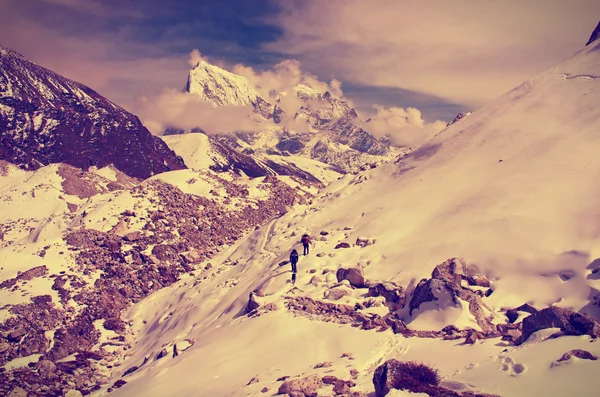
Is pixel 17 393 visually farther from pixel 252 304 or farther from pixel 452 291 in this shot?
pixel 452 291

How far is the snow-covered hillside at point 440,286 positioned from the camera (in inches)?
613

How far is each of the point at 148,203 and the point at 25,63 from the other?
508 ft

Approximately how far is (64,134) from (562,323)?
152 meters

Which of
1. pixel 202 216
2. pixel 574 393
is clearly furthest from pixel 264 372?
pixel 202 216

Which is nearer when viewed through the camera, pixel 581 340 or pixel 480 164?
pixel 581 340

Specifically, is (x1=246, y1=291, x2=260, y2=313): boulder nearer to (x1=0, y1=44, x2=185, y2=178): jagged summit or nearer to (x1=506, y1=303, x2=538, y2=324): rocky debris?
(x1=506, y1=303, x2=538, y2=324): rocky debris

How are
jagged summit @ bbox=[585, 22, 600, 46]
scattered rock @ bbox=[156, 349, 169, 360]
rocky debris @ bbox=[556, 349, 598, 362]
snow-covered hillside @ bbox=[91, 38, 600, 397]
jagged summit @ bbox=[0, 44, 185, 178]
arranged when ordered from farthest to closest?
jagged summit @ bbox=[0, 44, 185, 178], jagged summit @ bbox=[585, 22, 600, 46], scattered rock @ bbox=[156, 349, 169, 360], snow-covered hillside @ bbox=[91, 38, 600, 397], rocky debris @ bbox=[556, 349, 598, 362]

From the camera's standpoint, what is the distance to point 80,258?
47.6 metres

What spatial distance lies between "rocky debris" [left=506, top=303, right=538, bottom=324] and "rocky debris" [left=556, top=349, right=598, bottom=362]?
21.8ft

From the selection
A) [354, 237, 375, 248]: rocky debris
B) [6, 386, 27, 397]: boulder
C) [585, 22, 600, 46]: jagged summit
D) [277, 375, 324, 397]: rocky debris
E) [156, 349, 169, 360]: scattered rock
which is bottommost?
[156, 349, 169, 360]: scattered rock

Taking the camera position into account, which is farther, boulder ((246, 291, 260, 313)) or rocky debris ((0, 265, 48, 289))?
rocky debris ((0, 265, 48, 289))

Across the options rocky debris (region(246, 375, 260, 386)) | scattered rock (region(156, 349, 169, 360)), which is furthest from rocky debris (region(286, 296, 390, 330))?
scattered rock (region(156, 349, 169, 360))

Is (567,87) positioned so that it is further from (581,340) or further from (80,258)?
(80,258)

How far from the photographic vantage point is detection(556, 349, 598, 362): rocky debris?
12938 mm
